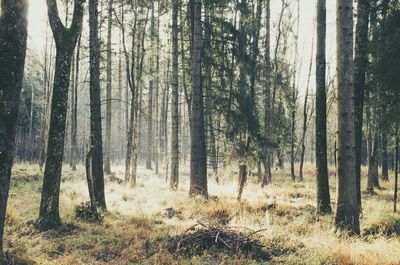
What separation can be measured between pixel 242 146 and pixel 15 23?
9140 millimetres

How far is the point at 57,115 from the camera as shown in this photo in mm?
8156

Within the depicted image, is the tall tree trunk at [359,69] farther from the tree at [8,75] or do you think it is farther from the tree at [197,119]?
the tree at [8,75]

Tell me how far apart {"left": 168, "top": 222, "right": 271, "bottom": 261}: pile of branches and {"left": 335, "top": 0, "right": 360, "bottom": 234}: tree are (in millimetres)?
2036

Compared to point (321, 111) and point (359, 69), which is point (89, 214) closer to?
point (321, 111)

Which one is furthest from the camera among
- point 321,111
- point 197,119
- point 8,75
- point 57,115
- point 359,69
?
point 197,119

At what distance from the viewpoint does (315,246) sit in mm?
6789

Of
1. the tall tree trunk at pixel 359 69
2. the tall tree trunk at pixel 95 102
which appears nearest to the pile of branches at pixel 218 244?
the tall tree trunk at pixel 95 102

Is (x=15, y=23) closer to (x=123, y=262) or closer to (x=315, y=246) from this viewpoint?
(x=123, y=262)

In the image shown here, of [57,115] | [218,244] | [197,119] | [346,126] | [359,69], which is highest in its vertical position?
[359,69]

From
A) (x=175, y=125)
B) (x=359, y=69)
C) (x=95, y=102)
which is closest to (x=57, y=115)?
(x=95, y=102)

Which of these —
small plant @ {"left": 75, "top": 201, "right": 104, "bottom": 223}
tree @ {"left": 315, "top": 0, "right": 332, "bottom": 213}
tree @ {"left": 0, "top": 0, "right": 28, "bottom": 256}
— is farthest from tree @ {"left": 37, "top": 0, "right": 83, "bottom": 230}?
tree @ {"left": 315, "top": 0, "right": 332, "bottom": 213}

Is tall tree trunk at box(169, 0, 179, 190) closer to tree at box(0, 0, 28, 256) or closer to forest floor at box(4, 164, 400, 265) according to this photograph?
forest floor at box(4, 164, 400, 265)

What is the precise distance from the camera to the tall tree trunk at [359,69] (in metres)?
10.8

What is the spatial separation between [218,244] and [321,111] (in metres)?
5.11
